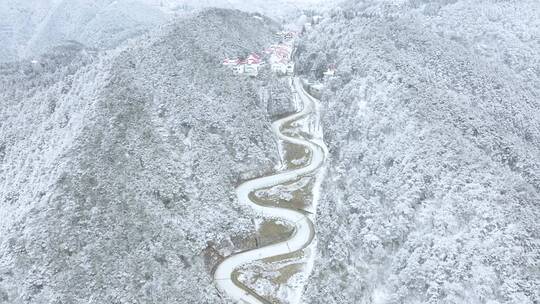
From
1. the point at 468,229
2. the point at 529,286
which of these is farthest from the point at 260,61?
the point at 529,286

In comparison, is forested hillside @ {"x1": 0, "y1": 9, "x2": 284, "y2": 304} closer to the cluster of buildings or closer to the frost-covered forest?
the frost-covered forest

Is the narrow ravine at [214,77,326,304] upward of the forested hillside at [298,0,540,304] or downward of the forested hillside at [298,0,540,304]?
downward

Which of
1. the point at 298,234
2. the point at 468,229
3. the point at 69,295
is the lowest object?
the point at 298,234

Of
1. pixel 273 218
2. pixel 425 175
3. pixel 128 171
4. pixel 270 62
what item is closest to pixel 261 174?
pixel 273 218

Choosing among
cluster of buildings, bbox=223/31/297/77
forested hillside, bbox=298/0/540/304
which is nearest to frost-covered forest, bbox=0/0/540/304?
forested hillside, bbox=298/0/540/304

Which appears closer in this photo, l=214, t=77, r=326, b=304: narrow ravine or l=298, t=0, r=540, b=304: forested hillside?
l=298, t=0, r=540, b=304: forested hillside

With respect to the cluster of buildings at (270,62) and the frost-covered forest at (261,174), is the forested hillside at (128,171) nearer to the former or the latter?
the frost-covered forest at (261,174)

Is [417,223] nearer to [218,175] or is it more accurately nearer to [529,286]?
[529,286]

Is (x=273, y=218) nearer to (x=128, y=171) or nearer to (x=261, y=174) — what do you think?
(x=261, y=174)
